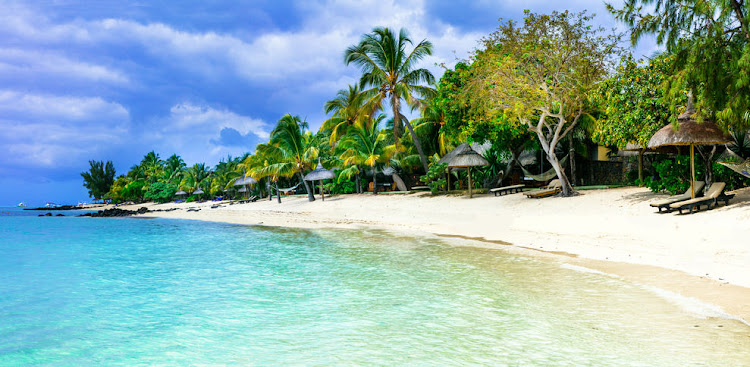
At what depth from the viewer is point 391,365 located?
3.63m

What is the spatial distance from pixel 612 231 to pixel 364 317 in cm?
718

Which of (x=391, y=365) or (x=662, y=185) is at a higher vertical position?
(x=662, y=185)

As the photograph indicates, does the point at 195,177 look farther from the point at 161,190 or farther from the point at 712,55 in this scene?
the point at 712,55

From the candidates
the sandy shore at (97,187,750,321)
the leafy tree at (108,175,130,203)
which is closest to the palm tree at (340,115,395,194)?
the sandy shore at (97,187,750,321)

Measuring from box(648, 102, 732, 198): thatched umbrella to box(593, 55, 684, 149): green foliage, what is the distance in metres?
1.13

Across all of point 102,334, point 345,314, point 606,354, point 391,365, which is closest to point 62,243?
point 102,334

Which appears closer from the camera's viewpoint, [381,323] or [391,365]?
[391,365]

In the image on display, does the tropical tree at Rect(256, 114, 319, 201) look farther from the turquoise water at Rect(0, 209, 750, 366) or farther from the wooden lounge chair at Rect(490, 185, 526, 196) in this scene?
the turquoise water at Rect(0, 209, 750, 366)

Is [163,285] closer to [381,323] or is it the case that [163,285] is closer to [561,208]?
[381,323]

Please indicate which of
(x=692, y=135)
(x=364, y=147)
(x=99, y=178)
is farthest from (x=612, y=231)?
A: (x=99, y=178)

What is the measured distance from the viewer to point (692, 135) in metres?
10.6

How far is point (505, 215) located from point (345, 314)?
10069 millimetres

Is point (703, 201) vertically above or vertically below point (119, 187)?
below

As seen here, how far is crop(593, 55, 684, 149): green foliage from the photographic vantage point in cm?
1241
